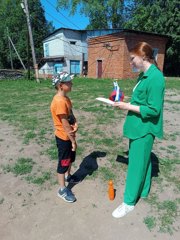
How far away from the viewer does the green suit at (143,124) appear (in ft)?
7.82

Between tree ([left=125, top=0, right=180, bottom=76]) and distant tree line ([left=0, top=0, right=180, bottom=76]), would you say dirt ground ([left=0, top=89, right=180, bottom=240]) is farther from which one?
tree ([left=125, top=0, right=180, bottom=76])

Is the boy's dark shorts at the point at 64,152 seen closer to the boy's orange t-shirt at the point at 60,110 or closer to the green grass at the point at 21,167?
the boy's orange t-shirt at the point at 60,110

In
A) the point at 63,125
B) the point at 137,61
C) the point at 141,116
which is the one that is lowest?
the point at 63,125

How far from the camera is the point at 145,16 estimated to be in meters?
24.7

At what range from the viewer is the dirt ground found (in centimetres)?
253

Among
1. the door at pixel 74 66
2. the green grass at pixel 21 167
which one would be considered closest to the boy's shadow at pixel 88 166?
the green grass at pixel 21 167

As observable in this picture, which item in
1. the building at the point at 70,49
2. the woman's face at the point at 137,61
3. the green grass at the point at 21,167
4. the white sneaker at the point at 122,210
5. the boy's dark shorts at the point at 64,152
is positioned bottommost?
the white sneaker at the point at 122,210

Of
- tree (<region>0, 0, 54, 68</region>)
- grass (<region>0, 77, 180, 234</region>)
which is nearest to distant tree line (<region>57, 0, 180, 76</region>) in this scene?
tree (<region>0, 0, 54, 68</region>)

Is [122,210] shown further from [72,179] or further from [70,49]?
[70,49]

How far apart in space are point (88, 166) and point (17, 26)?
1830 inches

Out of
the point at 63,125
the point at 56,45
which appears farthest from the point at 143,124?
the point at 56,45

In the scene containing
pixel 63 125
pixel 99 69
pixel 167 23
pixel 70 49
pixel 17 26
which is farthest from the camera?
pixel 17 26

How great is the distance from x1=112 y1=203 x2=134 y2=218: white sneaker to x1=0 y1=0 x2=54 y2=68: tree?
40.9m

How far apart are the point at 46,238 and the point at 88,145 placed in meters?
2.39
